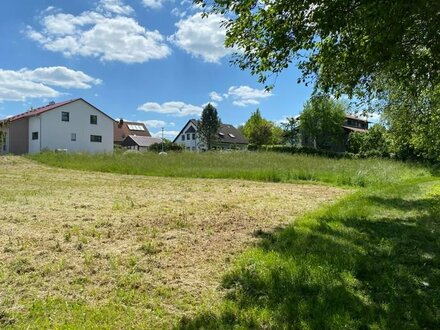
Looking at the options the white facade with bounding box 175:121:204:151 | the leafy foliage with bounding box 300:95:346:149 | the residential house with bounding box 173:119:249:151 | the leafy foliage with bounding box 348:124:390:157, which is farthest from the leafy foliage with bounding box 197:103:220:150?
the leafy foliage with bounding box 348:124:390:157

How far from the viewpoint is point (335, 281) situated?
4.51 meters

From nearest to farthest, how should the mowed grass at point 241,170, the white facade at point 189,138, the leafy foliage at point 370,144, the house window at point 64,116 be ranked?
1. the mowed grass at point 241,170
2. the leafy foliage at point 370,144
3. the house window at point 64,116
4. the white facade at point 189,138

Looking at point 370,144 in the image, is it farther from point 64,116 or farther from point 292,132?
point 64,116

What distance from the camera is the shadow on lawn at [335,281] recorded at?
3.60 metres

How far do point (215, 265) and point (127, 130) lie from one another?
78472 mm

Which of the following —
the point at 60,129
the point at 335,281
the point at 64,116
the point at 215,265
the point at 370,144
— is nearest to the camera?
the point at 335,281

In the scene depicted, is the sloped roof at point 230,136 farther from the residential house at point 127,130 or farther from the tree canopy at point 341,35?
the tree canopy at point 341,35

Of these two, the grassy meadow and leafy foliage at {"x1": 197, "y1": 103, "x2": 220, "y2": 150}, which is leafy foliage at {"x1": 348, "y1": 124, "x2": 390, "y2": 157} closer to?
leafy foliage at {"x1": 197, "y1": 103, "x2": 220, "y2": 150}

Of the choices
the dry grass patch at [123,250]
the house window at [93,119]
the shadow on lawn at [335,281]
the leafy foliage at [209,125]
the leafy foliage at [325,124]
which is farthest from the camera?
the leafy foliage at [209,125]

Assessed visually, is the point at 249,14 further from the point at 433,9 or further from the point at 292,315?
the point at 292,315

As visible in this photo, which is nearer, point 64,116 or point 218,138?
point 64,116

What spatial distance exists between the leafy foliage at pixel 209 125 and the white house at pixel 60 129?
23.3 m

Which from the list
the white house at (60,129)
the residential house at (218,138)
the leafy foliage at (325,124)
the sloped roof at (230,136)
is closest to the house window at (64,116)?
the white house at (60,129)

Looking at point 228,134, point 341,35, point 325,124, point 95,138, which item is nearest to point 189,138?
point 228,134
